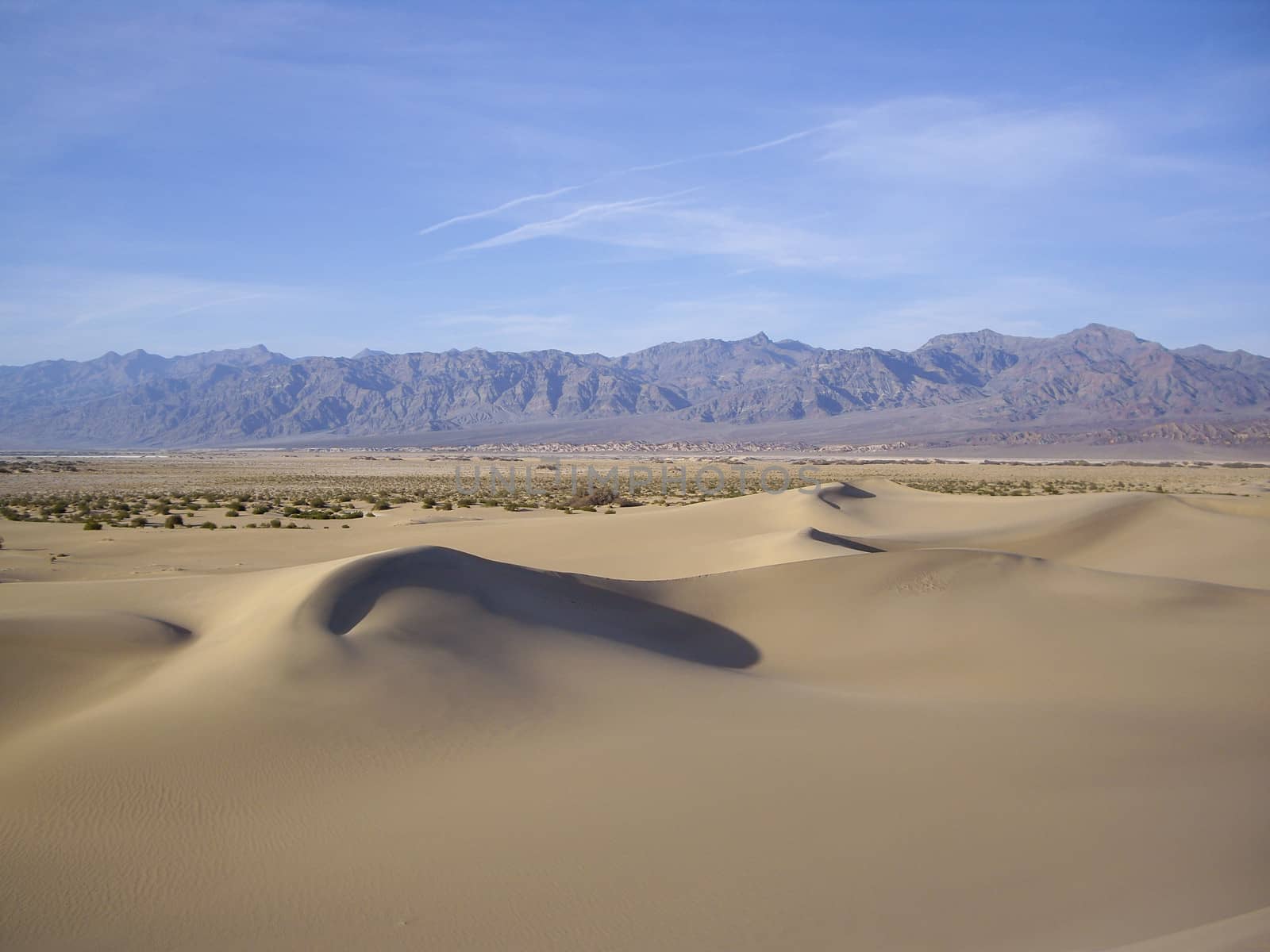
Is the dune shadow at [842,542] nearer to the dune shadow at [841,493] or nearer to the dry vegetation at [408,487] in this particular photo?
the dune shadow at [841,493]

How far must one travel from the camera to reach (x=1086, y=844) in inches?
221

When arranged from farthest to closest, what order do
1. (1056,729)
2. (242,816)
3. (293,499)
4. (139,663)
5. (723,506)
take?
(293,499) < (723,506) < (139,663) < (1056,729) < (242,816)

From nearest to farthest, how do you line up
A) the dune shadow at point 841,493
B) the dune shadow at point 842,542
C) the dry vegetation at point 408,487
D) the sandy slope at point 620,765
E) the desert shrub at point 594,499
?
the sandy slope at point 620,765
the dune shadow at point 842,542
the dune shadow at point 841,493
the dry vegetation at point 408,487
the desert shrub at point 594,499

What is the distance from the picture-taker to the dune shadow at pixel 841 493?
2985 cm

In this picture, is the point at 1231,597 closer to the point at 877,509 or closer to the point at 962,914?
the point at 962,914

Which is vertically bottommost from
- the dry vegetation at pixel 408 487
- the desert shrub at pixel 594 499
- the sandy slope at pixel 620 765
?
the dry vegetation at pixel 408 487

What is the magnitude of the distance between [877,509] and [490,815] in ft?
85.4

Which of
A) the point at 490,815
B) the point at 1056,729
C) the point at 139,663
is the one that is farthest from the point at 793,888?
the point at 139,663

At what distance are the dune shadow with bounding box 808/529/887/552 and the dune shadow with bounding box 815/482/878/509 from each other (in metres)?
9.06

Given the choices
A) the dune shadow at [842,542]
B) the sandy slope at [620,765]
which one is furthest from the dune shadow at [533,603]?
the dune shadow at [842,542]

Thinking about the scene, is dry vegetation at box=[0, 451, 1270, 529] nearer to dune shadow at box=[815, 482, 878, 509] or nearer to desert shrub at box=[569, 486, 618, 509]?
desert shrub at box=[569, 486, 618, 509]

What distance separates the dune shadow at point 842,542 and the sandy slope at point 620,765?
650cm

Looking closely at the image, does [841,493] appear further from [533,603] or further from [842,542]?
[533,603]

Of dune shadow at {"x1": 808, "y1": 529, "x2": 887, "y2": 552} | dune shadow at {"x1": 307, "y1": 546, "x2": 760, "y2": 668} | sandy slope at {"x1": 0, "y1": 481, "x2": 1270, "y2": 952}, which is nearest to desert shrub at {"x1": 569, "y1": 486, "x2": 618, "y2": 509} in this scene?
dune shadow at {"x1": 808, "y1": 529, "x2": 887, "y2": 552}
